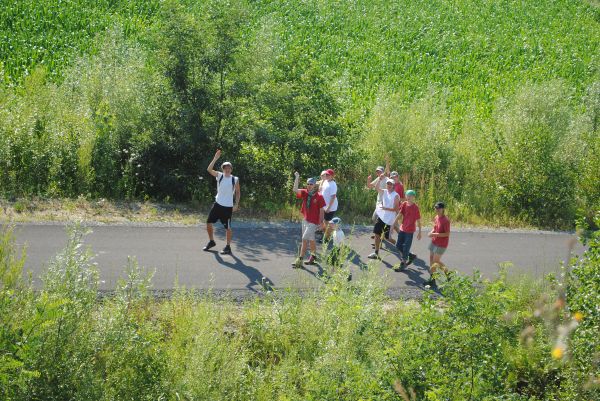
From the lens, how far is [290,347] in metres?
10.3

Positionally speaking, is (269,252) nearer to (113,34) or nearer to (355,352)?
(355,352)

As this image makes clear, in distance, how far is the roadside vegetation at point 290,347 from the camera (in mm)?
7801

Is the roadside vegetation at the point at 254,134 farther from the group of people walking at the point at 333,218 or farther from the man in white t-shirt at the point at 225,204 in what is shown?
the man in white t-shirt at the point at 225,204

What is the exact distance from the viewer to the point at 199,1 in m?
38.6

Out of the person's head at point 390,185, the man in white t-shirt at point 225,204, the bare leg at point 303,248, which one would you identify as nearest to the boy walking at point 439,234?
the person's head at point 390,185

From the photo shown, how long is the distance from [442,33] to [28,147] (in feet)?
97.8

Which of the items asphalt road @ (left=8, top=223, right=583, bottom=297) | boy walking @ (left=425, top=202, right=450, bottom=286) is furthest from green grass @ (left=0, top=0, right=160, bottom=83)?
boy walking @ (left=425, top=202, right=450, bottom=286)

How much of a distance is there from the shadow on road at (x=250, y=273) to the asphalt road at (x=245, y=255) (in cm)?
2

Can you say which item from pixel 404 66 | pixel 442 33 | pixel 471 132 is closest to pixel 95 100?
pixel 471 132

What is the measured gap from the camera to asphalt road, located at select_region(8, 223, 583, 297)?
1256 cm

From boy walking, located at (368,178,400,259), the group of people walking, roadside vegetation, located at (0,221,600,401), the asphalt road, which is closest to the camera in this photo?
roadside vegetation, located at (0,221,600,401)

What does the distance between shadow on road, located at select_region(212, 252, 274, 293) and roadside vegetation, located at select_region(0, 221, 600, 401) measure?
1.88 metres

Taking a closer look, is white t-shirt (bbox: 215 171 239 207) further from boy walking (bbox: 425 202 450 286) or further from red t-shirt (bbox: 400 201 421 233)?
boy walking (bbox: 425 202 450 286)

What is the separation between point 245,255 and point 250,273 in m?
1.10
